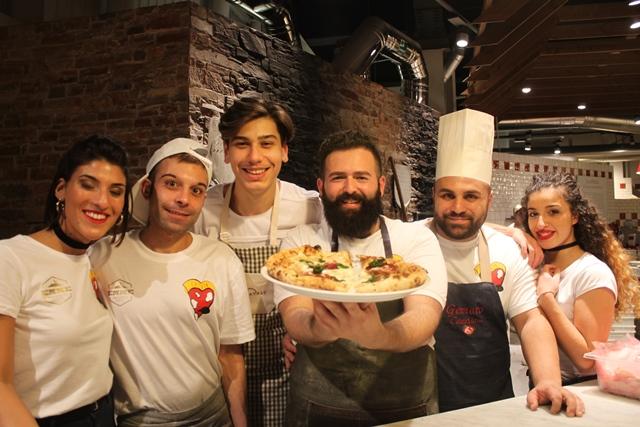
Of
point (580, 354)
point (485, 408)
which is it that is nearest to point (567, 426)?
point (485, 408)

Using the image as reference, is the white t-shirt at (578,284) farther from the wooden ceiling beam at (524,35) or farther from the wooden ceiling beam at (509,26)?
the wooden ceiling beam at (524,35)

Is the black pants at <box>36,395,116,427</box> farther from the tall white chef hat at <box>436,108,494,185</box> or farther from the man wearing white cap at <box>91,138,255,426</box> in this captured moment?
the tall white chef hat at <box>436,108,494,185</box>

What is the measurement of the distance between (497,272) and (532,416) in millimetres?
630

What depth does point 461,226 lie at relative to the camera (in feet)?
6.42

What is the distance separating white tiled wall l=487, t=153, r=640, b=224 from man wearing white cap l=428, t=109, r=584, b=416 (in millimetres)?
5564

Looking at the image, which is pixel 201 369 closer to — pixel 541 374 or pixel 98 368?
pixel 98 368

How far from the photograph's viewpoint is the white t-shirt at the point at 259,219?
211 centimetres

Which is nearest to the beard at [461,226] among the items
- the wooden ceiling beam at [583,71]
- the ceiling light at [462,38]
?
the wooden ceiling beam at [583,71]

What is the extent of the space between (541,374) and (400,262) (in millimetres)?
753

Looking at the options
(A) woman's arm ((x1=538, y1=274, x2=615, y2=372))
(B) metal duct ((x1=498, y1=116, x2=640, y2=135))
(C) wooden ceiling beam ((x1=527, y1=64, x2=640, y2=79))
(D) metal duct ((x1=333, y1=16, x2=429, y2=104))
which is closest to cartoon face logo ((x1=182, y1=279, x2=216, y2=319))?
(A) woman's arm ((x1=538, y1=274, x2=615, y2=372))

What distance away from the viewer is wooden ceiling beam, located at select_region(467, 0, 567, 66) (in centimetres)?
353

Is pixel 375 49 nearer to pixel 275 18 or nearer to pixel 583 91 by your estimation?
pixel 275 18

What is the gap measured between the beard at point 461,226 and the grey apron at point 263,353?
2.20 ft

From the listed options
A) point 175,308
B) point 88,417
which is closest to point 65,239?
point 175,308
